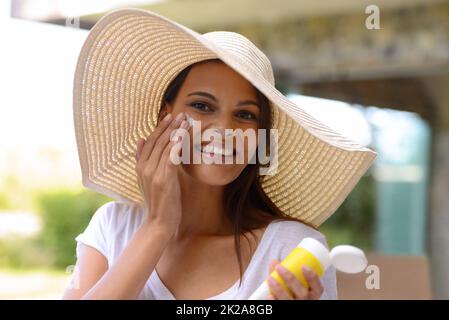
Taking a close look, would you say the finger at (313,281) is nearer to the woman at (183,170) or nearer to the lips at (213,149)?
the woman at (183,170)

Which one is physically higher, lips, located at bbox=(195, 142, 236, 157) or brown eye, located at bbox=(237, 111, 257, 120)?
brown eye, located at bbox=(237, 111, 257, 120)

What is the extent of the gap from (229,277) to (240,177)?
8.5 inches

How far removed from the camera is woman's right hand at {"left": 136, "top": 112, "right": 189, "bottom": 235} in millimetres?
992

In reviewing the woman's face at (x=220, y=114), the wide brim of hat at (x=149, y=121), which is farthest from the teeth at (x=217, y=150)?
the wide brim of hat at (x=149, y=121)

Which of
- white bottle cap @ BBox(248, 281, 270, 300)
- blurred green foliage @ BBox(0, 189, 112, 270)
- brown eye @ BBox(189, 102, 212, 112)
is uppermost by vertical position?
blurred green foliage @ BBox(0, 189, 112, 270)

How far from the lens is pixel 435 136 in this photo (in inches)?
192

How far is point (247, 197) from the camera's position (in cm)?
122

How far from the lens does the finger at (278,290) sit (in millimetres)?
801

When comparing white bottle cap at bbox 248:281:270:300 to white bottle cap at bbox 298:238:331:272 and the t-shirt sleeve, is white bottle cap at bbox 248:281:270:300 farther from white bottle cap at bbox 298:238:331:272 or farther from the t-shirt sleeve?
the t-shirt sleeve

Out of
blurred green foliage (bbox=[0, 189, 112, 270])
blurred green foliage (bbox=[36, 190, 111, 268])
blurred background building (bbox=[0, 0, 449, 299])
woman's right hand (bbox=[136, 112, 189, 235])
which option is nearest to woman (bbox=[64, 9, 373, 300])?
woman's right hand (bbox=[136, 112, 189, 235])

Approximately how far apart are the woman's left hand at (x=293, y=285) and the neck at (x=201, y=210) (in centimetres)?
39

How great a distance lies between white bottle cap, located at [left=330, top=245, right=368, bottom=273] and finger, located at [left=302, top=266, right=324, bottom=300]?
0.09 ft
